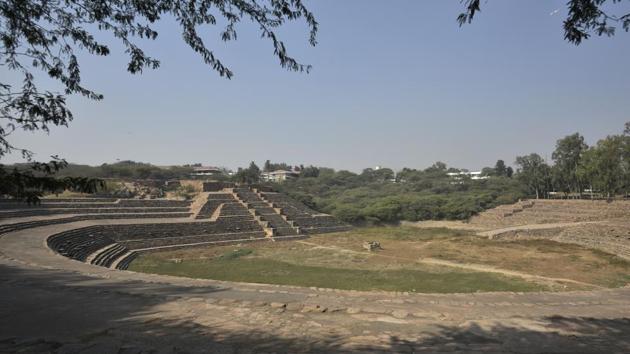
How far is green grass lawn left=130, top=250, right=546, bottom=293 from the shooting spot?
12.4 meters

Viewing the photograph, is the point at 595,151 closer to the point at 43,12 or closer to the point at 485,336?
the point at 485,336

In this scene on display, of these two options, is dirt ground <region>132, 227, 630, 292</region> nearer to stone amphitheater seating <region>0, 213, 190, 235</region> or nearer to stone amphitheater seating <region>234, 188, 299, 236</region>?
stone amphitheater seating <region>0, 213, 190, 235</region>

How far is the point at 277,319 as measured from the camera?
5.54 m

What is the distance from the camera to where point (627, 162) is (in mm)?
36094

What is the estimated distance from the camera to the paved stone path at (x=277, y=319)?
459 cm

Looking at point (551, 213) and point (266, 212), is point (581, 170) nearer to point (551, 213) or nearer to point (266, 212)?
point (551, 213)

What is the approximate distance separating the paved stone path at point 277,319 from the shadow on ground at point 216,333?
1 cm

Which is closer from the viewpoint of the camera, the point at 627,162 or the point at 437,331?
the point at 437,331

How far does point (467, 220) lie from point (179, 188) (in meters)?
27.9

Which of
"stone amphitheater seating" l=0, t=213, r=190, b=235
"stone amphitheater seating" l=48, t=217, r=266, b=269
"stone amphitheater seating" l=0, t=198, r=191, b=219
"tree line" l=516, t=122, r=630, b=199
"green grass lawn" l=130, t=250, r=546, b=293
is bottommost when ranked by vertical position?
"green grass lawn" l=130, t=250, r=546, b=293

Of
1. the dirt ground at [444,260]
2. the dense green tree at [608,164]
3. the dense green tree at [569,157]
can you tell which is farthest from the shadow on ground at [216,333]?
the dense green tree at [569,157]

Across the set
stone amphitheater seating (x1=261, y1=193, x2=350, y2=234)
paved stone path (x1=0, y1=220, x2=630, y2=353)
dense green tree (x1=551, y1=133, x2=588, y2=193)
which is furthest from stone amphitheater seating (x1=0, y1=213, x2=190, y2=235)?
dense green tree (x1=551, y1=133, x2=588, y2=193)

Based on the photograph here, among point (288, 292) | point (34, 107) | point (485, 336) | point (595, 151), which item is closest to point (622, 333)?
point (485, 336)

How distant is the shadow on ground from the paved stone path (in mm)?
13
